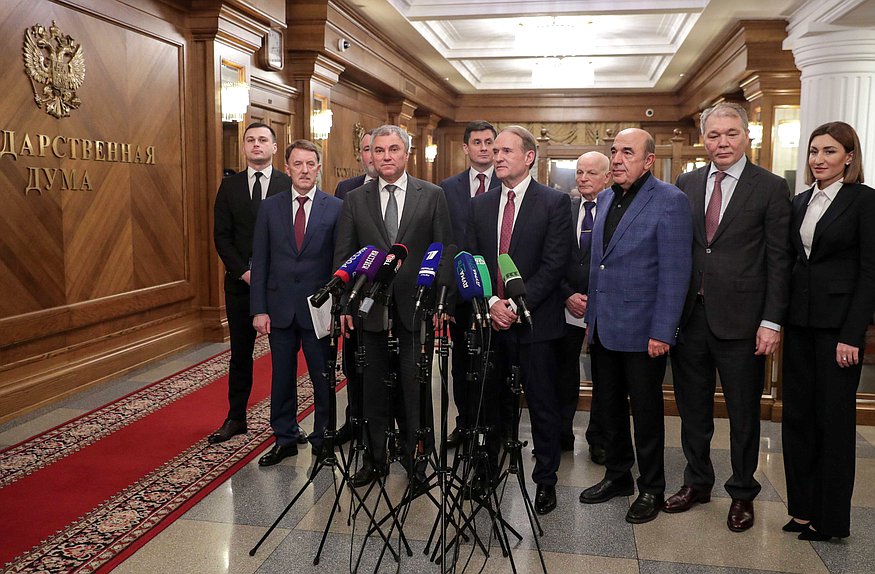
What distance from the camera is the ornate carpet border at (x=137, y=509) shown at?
2770 mm

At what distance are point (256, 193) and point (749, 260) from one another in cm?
260

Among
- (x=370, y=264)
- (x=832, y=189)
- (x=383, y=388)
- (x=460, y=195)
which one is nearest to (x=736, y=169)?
(x=832, y=189)

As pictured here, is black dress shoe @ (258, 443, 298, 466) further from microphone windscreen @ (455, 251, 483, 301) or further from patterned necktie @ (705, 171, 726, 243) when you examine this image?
patterned necktie @ (705, 171, 726, 243)

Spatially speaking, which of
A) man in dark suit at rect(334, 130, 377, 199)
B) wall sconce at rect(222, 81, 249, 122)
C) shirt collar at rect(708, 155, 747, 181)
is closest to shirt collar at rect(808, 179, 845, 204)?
shirt collar at rect(708, 155, 747, 181)

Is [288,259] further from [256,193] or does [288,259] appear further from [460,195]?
[460,195]

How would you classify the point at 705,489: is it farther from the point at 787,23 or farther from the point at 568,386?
the point at 787,23

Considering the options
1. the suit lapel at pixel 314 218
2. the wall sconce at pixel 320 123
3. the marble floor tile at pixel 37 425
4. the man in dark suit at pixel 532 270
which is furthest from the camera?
the wall sconce at pixel 320 123

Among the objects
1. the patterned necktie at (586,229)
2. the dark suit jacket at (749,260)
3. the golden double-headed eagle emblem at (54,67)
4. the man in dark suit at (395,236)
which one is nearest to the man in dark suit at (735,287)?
the dark suit jacket at (749,260)

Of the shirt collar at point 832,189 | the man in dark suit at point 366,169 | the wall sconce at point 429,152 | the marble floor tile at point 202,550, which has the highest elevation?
the wall sconce at point 429,152

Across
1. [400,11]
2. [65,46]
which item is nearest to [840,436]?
[65,46]

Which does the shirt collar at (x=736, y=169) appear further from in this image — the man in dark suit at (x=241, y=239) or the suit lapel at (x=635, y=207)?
the man in dark suit at (x=241, y=239)

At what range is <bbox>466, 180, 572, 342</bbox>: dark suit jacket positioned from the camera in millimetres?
3166

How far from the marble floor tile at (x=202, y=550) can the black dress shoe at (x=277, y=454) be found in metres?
0.67

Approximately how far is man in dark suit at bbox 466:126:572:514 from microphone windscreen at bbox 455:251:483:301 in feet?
2.02
